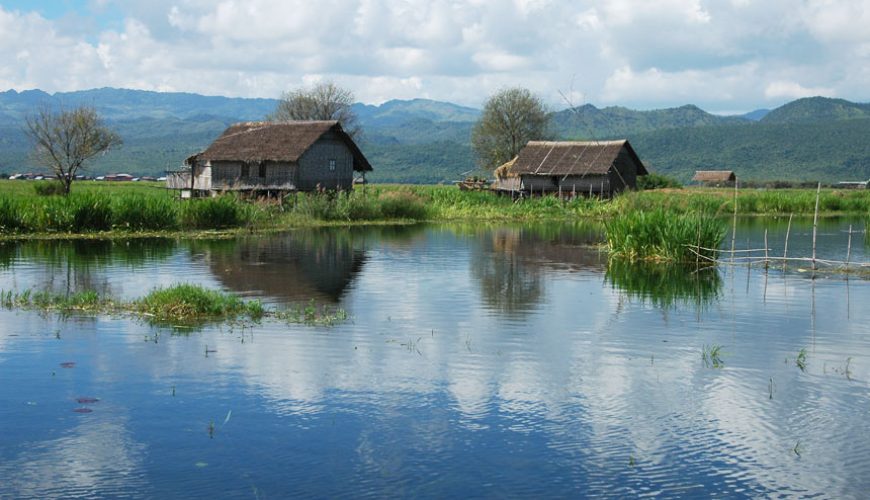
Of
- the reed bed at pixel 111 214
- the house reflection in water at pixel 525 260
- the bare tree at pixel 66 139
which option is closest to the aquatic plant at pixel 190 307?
the house reflection in water at pixel 525 260

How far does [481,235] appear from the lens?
136 ft

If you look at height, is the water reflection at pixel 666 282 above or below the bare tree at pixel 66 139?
below

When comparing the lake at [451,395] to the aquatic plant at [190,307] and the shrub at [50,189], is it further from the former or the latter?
the shrub at [50,189]

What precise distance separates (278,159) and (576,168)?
21.8 metres

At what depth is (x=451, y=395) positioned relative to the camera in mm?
11852

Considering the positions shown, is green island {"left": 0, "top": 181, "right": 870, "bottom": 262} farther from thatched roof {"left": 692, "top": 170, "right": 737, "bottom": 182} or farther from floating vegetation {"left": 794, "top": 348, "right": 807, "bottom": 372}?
thatched roof {"left": 692, "top": 170, "right": 737, "bottom": 182}

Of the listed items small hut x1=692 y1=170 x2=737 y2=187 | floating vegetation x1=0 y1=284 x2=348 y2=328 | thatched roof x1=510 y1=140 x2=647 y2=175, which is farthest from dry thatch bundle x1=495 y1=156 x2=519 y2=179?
floating vegetation x1=0 y1=284 x2=348 y2=328

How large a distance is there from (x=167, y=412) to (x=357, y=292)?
1011 centimetres

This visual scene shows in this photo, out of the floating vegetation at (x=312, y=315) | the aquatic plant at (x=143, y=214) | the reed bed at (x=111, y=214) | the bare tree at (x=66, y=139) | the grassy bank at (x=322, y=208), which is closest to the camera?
the floating vegetation at (x=312, y=315)

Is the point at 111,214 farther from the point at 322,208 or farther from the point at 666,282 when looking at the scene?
the point at 666,282

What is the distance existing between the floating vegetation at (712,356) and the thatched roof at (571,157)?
163ft

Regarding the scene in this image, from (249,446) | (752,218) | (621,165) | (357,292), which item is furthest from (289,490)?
(621,165)

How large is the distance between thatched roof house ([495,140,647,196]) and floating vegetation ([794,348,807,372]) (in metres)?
49.8

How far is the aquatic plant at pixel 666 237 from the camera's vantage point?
88.9 ft
